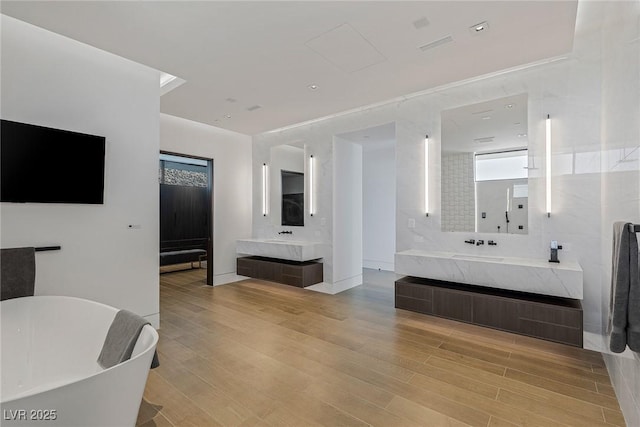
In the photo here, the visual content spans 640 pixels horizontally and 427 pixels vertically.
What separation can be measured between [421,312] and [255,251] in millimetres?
3265

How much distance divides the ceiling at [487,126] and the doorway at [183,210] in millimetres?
5611

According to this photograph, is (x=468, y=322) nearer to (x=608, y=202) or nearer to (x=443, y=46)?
(x=608, y=202)

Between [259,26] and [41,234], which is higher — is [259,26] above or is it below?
above

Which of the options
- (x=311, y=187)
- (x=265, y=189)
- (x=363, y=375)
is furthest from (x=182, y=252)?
(x=363, y=375)

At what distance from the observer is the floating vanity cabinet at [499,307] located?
2.84 m

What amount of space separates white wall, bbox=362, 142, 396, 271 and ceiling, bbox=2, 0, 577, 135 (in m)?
2.83

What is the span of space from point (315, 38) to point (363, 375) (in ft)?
10.1

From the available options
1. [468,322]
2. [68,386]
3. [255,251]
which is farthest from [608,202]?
[255,251]

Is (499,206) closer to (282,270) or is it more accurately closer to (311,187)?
(311,187)

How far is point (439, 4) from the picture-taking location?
237 centimetres

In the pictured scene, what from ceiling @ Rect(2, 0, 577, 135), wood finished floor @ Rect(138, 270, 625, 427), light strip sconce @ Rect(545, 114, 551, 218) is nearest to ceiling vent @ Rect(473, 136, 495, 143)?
light strip sconce @ Rect(545, 114, 551, 218)

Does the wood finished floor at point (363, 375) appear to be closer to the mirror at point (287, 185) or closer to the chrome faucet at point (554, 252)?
the chrome faucet at point (554, 252)

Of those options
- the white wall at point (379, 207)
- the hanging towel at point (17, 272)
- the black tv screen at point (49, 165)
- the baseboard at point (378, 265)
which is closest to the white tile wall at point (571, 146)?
the white wall at point (379, 207)

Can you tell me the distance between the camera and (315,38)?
2.82 metres
